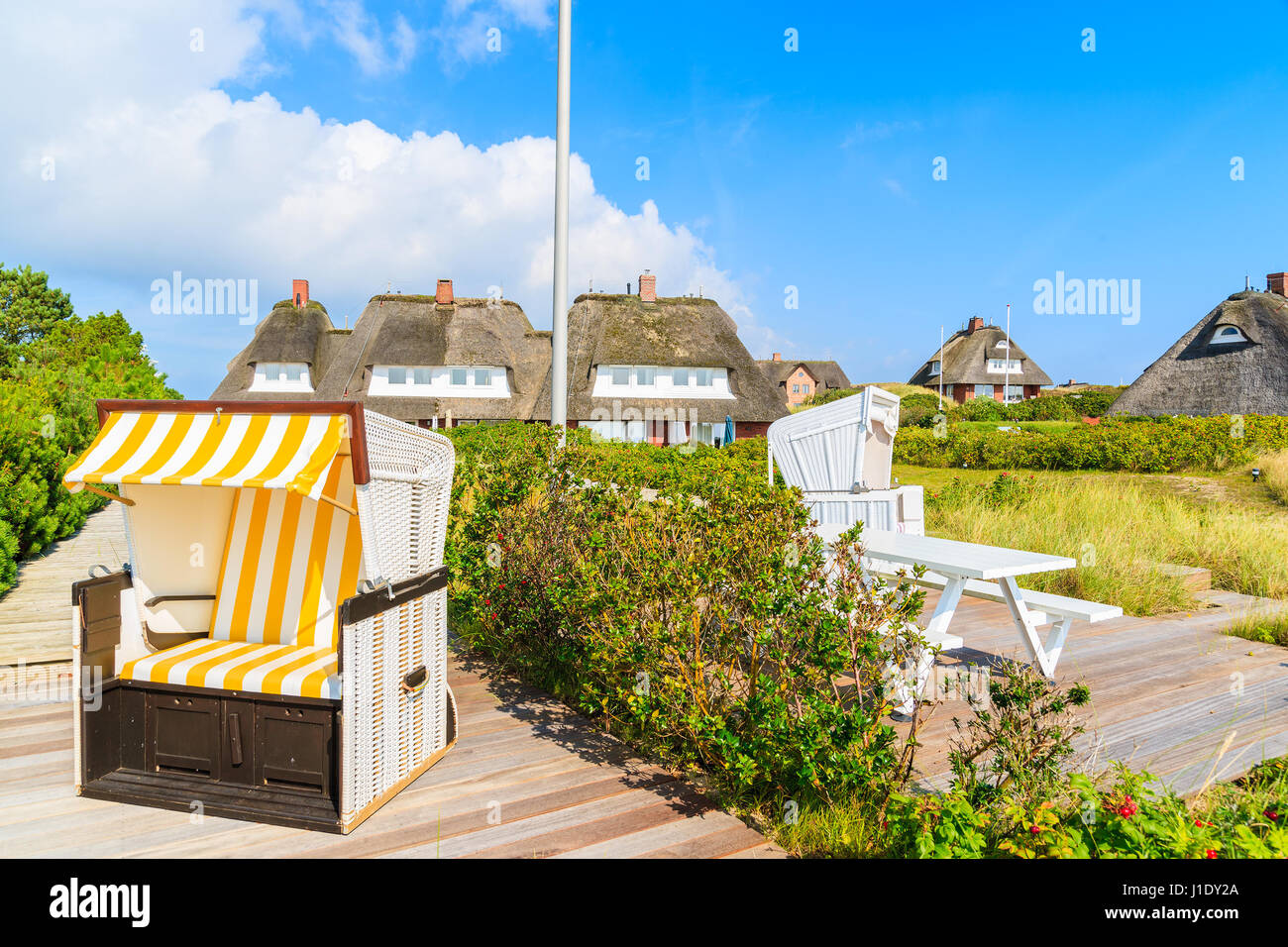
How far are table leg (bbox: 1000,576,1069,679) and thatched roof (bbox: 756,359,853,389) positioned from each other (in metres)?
Answer: 74.4

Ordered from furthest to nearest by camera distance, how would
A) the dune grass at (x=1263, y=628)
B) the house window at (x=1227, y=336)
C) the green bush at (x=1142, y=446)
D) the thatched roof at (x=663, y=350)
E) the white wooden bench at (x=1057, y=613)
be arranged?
the thatched roof at (x=663, y=350)
the house window at (x=1227, y=336)
the green bush at (x=1142, y=446)
the dune grass at (x=1263, y=628)
the white wooden bench at (x=1057, y=613)

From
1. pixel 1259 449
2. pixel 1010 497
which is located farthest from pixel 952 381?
pixel 1010 497

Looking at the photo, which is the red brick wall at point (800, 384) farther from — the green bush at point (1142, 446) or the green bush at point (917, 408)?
the green bush at point (1142, 446)

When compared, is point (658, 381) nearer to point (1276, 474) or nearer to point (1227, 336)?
point (1227, 336)

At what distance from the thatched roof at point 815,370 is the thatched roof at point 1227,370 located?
47438 millimetres

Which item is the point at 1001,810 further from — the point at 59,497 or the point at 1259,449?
the point at 1259,449

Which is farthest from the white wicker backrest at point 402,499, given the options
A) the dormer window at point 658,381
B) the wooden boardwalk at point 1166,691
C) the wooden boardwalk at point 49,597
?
the dormer window at point 658,381

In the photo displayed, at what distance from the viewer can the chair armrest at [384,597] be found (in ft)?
9.88

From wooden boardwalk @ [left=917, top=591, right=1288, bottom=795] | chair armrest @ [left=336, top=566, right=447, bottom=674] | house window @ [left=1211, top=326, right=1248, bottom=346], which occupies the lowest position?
wooden boardwalk @ [left=917, top=591, right=1288, bottom=795]

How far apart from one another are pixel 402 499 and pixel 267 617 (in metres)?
1.01

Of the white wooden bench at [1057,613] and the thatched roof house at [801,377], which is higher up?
the thatched roof house at [801,377]

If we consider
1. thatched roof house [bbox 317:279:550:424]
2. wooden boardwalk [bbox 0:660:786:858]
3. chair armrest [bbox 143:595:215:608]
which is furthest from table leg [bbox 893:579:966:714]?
thatched roof house [bbox 317:279:550:424]

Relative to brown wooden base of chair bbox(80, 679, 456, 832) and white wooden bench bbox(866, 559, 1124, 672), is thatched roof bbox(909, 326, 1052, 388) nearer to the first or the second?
white wooden bench bbox(866, 559, 1124, 672)

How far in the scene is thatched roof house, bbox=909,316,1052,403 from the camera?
5806cm
